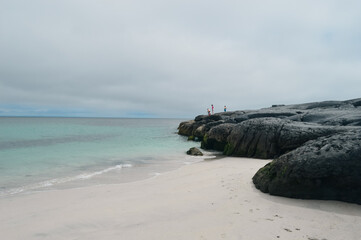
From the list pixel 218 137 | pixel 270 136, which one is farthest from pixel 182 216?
pixel 218 137

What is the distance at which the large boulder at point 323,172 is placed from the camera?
4543 mm

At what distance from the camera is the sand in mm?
3643

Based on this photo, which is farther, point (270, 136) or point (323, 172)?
point (270, 136)

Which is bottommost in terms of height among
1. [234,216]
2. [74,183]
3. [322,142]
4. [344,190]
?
[74,183]

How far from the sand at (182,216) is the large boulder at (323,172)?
0.22 metres

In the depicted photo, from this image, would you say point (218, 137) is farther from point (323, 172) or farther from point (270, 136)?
point (323, 172)

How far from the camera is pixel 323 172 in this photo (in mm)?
4707

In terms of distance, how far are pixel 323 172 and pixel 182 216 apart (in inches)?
121

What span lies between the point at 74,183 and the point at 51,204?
2.50 m

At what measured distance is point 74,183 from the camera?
8.34m

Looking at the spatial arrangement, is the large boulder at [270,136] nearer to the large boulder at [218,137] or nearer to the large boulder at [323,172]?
the large boulder at [218,137]

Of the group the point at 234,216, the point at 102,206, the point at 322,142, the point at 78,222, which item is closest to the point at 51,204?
the point at 102,206

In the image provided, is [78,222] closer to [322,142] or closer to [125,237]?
[125,237]

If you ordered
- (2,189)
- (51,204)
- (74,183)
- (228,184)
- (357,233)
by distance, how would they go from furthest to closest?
1. (74,183)
2. (2,189)
3. (228,184)
4. (51,204)
5. (357,233)
